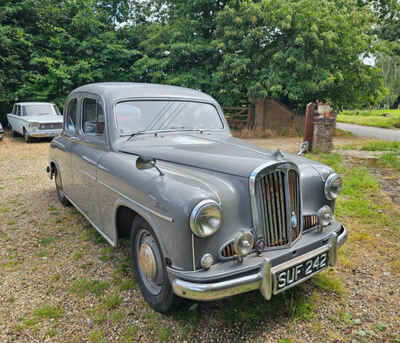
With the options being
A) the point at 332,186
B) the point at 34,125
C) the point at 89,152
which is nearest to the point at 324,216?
the point at 332,186

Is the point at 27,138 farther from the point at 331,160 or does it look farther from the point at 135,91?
the point at 331,160

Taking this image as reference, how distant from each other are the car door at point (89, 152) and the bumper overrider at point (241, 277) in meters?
1.60

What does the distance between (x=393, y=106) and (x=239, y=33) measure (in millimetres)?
58545

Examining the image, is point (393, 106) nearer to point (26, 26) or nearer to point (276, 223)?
point (26, 26)

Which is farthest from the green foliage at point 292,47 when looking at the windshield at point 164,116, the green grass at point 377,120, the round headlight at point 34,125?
the green grass at point 377,120

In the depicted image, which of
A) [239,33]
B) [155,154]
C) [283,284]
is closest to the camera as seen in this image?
[283,284]

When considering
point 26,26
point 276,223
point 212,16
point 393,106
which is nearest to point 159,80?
point 212,16

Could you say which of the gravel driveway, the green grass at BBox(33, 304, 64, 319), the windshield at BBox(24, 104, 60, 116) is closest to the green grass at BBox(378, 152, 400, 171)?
the gravel driveway

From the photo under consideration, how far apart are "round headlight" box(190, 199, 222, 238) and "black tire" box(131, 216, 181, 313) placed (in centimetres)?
46

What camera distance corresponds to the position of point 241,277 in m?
1.95

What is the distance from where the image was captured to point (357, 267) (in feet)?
10.1

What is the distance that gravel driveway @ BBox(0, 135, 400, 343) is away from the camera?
220 cm

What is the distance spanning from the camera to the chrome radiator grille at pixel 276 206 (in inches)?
85.7

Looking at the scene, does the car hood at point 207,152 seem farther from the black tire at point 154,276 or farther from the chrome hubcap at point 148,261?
the chrome hubcap at point 148,261
